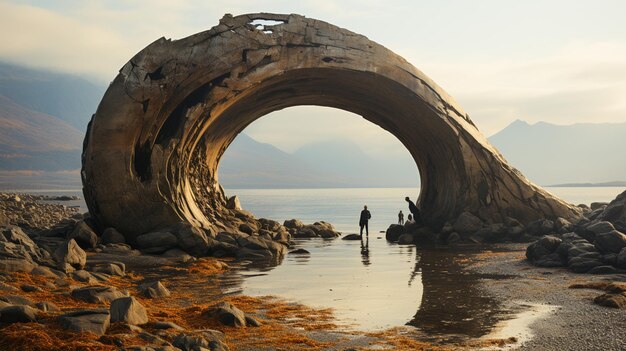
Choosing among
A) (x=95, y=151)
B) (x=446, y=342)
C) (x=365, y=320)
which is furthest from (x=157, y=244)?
(x=446, y=342)

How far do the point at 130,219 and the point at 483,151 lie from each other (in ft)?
42.7

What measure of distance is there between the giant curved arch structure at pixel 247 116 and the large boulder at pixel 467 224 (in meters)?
0.56

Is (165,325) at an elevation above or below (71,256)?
below

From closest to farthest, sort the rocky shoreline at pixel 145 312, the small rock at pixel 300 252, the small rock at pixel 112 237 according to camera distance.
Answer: the rocky shoreline at pixel 145 312 < the small rock at pixel 112 237 < the small rock at pixel 300 252

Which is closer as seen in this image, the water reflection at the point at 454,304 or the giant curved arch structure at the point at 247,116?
the water reflection at the point at 454,304

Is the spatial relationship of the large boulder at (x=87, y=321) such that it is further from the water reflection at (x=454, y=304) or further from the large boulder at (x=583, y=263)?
the large boulder at (x=583, y=263)

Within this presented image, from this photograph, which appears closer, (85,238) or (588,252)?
(588,252)

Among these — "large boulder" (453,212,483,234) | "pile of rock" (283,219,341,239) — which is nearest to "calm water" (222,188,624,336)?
"large boulder" (453,212,483,234)

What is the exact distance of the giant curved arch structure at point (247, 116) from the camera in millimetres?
20578

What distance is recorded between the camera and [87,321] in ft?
27.0

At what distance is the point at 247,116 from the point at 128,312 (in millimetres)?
21587

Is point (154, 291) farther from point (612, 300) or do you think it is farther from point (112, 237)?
point (112, 237)

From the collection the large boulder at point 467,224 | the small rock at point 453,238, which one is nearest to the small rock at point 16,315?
the small rock at point 453,238

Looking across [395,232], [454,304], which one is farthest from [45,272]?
[395,232]
